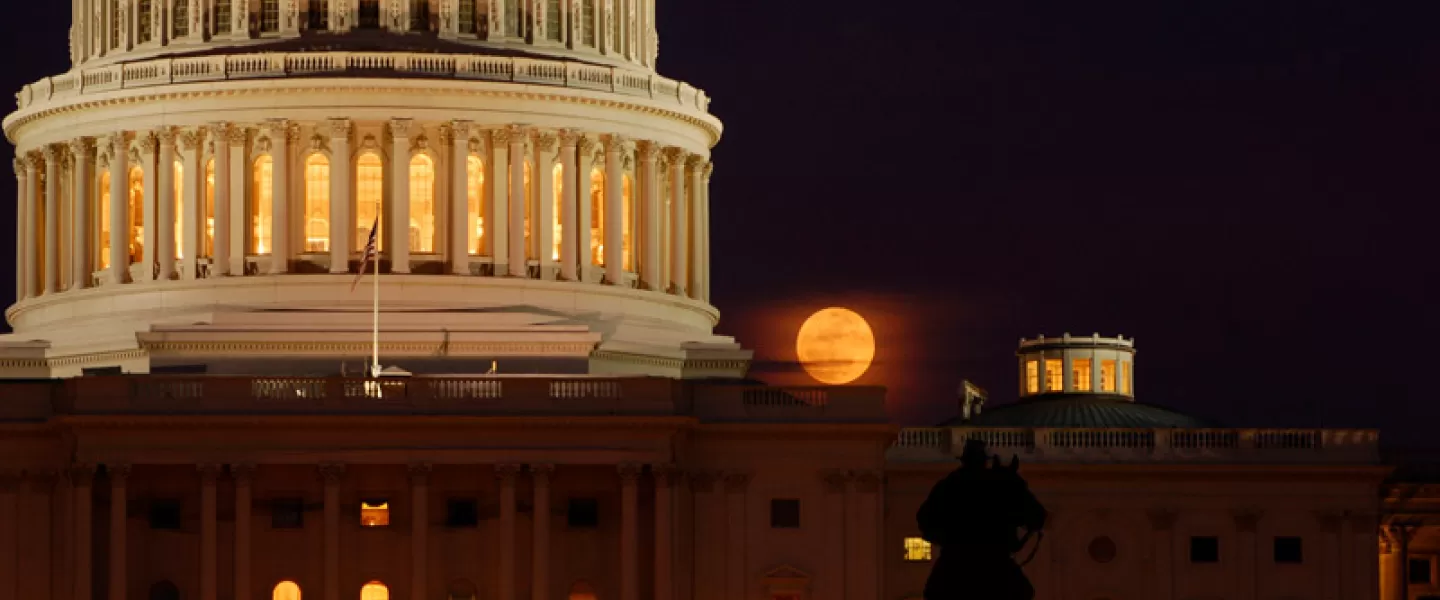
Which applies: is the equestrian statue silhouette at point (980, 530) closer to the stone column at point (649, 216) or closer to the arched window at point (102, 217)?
the stone column at point (649, 216)

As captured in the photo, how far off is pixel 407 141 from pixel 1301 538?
2871 centimetres

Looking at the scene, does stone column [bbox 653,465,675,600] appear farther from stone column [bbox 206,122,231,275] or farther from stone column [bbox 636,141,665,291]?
stone column [bbox 206,122,231,275]

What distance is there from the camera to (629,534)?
10512 centimetres

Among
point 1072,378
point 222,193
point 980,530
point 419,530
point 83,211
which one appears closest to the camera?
point 980,530

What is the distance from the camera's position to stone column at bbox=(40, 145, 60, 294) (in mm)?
122562

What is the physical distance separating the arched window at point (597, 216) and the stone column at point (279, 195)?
9546mm

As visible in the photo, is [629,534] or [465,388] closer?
[629,534]

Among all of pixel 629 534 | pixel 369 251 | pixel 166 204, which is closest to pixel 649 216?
pixel 369 251

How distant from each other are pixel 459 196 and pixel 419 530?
56.3ft

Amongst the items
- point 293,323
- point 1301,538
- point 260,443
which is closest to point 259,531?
point 260,443

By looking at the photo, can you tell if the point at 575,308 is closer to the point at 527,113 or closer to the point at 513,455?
the point at 527,113

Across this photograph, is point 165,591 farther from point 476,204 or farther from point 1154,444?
point 1154,444

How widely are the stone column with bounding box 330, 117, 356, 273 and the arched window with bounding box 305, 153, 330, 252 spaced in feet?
2.20

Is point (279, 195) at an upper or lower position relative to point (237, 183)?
lower
